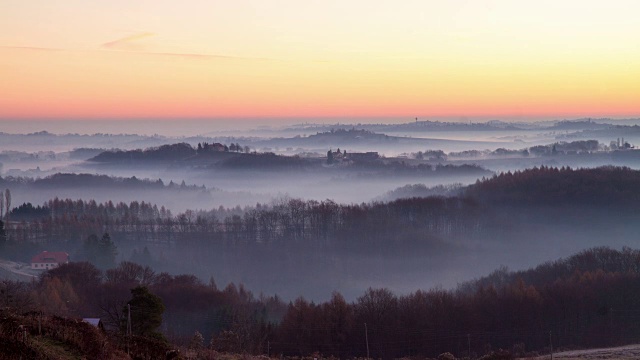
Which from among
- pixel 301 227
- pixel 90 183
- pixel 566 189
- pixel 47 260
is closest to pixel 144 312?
pixel 47 260

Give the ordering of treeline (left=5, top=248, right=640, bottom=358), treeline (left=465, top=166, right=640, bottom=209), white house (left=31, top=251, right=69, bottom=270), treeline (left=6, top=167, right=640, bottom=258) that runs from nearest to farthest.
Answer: treeline (left=5, top=248, right=640, bottom=358), white house (left=31, top=251, right=69, bottom=270), treeline (left=6, top=167, right=640, bottom=258), treeline (left=465, top=166, right=640, bottom=209)

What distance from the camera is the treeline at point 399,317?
32219 millimetres

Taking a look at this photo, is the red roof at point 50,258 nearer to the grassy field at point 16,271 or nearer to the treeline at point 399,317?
the grassy field at point 16,271

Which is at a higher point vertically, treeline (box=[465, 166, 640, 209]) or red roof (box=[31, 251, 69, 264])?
treeline (box=[465, 166, 640, 209])

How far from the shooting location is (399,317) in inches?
1398

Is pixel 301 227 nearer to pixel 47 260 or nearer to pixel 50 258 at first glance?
pixel 50 258

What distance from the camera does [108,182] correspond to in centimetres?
16300

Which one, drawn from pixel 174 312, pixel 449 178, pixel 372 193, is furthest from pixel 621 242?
pixel 449 178

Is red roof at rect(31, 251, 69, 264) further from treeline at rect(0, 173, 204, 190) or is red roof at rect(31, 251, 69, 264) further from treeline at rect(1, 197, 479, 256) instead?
treeline at rect(0, 173, 204, 190)

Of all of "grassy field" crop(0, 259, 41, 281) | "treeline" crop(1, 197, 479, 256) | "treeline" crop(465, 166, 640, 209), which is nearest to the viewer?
"grassy field" crop(0, 259, 41, 281)

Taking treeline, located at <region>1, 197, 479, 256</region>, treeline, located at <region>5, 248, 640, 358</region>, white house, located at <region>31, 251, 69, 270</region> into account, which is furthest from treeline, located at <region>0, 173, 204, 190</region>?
treeline, located at <region>5, 248, 640, 358</region>

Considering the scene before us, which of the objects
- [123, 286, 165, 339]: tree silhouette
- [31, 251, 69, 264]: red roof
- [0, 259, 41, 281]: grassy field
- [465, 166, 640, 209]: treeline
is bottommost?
[0, 259, 41, 281]: grassy field

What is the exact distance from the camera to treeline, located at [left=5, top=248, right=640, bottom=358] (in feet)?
106

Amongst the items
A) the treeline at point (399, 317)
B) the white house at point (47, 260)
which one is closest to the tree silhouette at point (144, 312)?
the treeline at point (399, 317)
